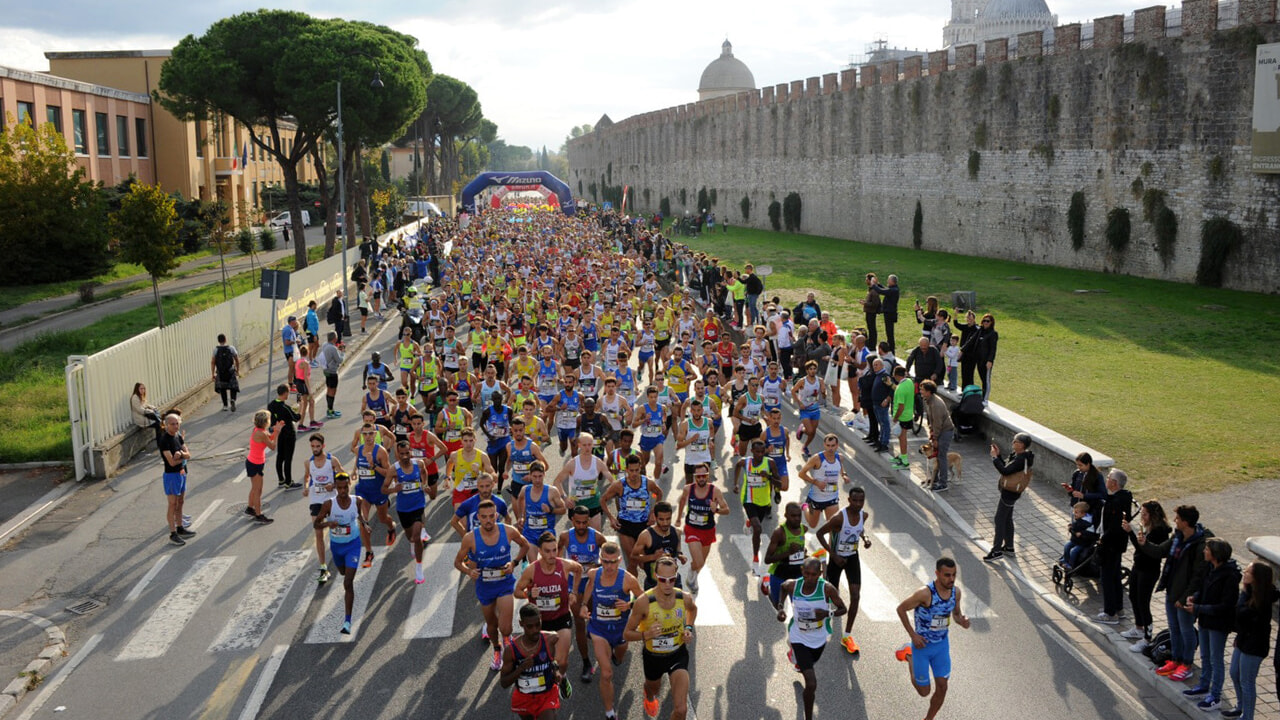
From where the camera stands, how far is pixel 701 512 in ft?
33.2

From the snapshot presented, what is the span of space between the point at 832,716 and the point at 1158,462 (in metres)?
7.78

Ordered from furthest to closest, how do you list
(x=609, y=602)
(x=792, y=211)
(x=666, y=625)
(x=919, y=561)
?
(x=792, y=211)
(x=919, y=561)
(x=609, y=602)
(x=666, y=625)

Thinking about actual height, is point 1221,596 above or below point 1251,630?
above

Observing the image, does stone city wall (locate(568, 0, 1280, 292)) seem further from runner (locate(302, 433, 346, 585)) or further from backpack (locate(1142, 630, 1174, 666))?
runner (locate(302, 433, 346, 585))

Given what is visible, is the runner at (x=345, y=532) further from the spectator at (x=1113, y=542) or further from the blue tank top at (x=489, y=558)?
the spectator at (x=1113, y=542)

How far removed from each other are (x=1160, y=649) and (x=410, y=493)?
7.40m

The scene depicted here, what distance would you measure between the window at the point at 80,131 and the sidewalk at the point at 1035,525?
4465 centimetres

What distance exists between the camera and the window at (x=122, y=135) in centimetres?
5262

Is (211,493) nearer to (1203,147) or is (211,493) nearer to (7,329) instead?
(7,329)

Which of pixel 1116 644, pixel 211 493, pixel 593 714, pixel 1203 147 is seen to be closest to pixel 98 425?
pixel 211 493

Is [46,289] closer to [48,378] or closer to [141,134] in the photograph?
[48,378]

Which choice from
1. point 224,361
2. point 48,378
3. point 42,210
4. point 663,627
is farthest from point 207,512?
point 42,210

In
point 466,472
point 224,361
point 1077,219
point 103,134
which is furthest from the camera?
point 103,134

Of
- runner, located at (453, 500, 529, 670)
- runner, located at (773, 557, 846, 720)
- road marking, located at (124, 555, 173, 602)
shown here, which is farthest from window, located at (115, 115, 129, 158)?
runner, located at (773, 557, 846, 720)
